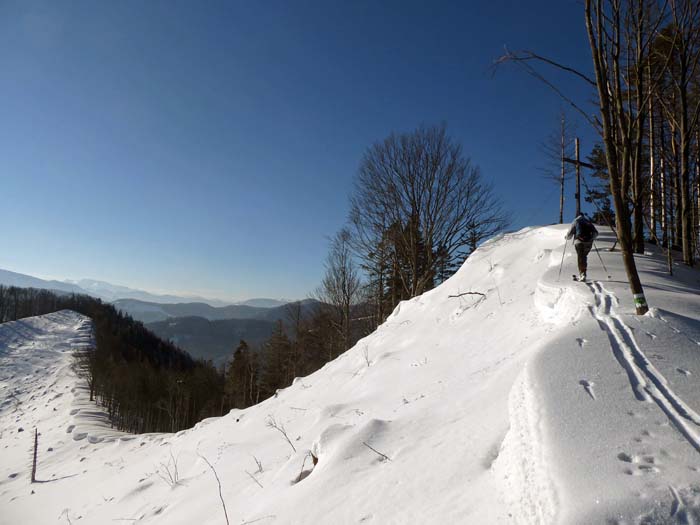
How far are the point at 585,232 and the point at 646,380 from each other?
16.7 ft

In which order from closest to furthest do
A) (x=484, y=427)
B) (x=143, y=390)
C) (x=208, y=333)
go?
(x=484, y=427)
(x=143, y=390)
(x=208, y=333)

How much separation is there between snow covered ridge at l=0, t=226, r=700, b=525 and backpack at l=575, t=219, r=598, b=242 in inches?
22.4

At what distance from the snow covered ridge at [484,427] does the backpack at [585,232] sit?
570 mm

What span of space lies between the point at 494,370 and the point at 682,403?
1817 mm

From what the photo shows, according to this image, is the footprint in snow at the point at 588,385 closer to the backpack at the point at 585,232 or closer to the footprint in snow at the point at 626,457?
the footprint in snow at the point at 626,457

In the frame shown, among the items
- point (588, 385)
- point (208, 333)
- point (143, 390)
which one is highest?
point (588, 385)

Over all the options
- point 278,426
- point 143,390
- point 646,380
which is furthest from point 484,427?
point 143,390

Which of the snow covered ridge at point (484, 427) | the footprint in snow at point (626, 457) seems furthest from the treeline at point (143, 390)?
the footprint in snow at point (626, 457)

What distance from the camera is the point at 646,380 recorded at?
7.27ft

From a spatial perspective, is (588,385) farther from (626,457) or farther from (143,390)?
(143,390)

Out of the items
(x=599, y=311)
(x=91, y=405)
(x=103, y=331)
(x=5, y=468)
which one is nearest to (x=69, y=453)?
(x=5, y=468)

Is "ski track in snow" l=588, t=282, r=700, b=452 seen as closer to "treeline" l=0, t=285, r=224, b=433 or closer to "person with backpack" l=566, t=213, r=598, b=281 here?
"person with backpack" l=566, t=213, r=598, b=281

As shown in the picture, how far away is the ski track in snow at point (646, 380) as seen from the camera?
5.91 feet

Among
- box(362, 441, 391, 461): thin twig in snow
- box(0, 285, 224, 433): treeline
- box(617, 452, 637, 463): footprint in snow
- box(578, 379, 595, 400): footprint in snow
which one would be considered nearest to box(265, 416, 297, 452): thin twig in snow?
box(362, 441, 391, 461): thin twig in snow
